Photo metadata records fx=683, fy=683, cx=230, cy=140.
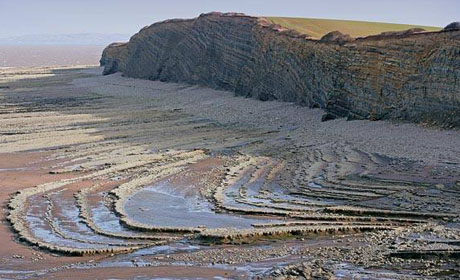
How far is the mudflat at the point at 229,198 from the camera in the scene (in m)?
11.8

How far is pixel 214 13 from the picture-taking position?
46.6 m

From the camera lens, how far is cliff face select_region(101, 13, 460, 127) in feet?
80.5

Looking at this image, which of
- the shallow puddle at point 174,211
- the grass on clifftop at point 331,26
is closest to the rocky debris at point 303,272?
the shallow puddle at point 174,211

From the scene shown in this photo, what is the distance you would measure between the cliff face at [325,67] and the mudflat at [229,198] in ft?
4.16

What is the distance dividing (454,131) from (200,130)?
33.9 ft

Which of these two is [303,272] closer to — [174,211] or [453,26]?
[174,211]

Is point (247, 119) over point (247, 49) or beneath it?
beneath

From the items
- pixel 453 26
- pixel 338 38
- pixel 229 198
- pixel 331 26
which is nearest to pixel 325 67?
pixel 338 38

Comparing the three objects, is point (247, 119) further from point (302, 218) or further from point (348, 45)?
point (302, 218)

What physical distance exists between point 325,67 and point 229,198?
15.2 metres

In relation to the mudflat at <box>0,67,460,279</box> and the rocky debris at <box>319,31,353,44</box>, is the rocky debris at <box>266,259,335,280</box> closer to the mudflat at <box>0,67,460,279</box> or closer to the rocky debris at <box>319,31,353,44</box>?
the mudflat at <box>0,67,460,279</box>

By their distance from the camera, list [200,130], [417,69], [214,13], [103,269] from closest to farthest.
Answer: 1. [103,269]
2. [417,69]
3. [200,130]
4. [214,13]

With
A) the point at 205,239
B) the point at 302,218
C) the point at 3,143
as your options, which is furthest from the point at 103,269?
the point at 3,143

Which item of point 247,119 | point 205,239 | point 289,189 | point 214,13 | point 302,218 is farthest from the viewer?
point 214,13
